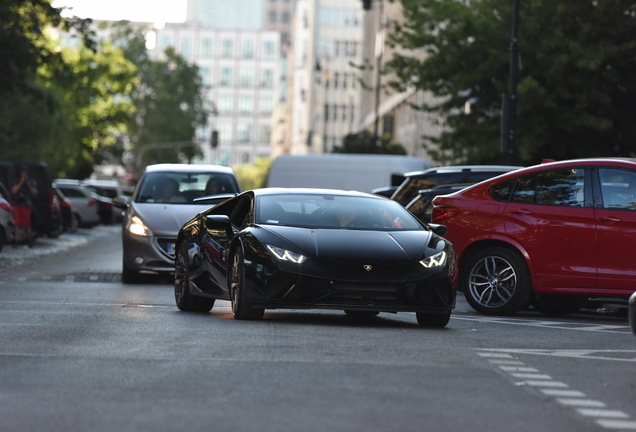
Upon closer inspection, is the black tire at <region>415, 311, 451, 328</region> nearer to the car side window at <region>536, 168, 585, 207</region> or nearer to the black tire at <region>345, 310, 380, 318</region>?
the black tire at <region>345, 310, 380, 318</region>

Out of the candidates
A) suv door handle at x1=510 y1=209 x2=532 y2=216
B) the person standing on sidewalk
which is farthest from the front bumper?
the person standing on sidewalk

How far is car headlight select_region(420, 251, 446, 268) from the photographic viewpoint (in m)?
13.8

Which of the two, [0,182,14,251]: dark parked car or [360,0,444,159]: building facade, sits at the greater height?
[360,0,444,159]: building facade

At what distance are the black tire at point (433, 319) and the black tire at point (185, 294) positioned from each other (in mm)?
2466

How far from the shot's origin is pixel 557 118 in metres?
34.2

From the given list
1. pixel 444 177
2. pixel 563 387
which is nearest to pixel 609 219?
pixel 563 387

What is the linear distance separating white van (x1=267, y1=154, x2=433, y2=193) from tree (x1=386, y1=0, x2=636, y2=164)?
5.15 ft

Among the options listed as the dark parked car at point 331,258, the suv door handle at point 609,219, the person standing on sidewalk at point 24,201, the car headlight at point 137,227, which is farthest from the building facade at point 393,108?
the dark parked car at point 331,258

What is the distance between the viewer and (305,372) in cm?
973

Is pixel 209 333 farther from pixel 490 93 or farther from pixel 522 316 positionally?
pixel 490 93

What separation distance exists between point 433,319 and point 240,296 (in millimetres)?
1691

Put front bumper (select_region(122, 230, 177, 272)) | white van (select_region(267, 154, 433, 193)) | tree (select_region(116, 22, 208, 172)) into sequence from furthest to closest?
1. tree (select_region(116, 22, 208, 172))
2. white van (select_region(267, 154, 433, 193))
3. front bumper (select_region(122, 230, 177, 272))

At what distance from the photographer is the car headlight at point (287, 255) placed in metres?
13.5

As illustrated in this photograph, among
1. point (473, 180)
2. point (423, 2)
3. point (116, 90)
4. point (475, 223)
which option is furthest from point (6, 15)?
point (116, 90)
